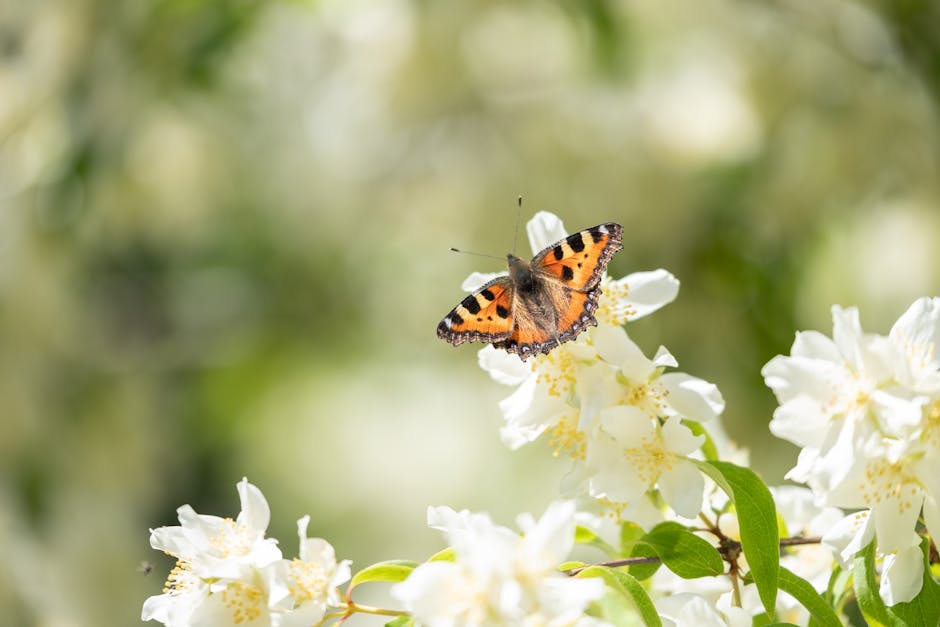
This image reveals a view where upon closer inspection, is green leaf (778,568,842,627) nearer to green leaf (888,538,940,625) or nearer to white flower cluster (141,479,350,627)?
green leaf (888,538,940,625)

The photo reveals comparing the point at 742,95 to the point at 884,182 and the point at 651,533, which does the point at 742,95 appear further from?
the point at 651,533

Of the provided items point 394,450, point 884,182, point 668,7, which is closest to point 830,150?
point 884,182

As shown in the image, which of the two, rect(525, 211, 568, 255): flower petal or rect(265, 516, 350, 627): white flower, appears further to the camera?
rect(525, 211, 568, 255): flower petal

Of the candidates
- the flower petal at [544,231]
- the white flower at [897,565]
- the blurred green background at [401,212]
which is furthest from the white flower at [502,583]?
the blurred green background at [401,212]

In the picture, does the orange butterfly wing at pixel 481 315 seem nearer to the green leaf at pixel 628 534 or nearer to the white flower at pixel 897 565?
the green leaf at pixel 628 534

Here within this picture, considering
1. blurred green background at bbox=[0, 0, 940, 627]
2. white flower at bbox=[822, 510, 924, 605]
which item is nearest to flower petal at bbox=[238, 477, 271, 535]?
white flower at bbox=[822, 510, 924, 605]

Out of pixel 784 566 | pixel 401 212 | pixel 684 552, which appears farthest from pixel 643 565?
pixel 401 212

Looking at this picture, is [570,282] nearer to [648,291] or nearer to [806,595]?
[648,291]
